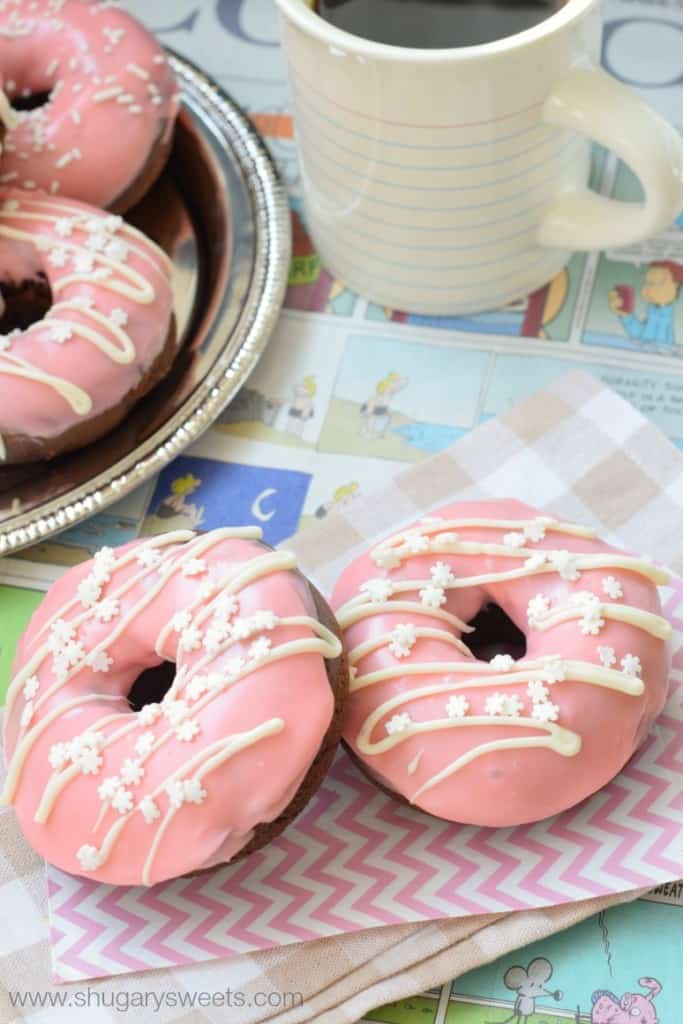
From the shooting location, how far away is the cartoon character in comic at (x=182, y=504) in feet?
2.96

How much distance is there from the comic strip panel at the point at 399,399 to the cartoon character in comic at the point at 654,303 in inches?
4.5

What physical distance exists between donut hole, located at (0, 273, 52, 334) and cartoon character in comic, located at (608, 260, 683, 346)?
1.41 ft

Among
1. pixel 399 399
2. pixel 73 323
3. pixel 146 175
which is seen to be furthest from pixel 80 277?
pixel 399 399

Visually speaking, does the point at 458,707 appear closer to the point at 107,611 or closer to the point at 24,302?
the point at 107,611

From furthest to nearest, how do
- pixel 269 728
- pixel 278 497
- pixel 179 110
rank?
pixel 179 110 → pixel 278 497 → pixel 269 728

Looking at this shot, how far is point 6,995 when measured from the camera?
70cm

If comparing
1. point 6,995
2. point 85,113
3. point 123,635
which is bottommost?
point 6,995

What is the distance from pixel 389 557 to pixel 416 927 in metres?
0.21

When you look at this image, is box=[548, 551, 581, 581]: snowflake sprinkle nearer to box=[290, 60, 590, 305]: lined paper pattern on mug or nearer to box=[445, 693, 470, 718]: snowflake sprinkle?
box=[445, 693, 470, 718]: snowflake sprinkle

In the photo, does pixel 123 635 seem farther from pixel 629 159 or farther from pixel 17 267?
pixel 629 159

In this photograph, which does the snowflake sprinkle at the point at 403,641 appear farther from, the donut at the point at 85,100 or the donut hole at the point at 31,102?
the donut hole at the point at 31,102

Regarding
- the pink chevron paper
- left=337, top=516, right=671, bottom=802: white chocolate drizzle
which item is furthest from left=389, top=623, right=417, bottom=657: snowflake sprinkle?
the pink chevron paper

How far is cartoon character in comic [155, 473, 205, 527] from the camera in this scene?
0.90 meters

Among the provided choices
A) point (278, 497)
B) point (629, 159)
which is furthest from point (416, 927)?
point (629, 159)
